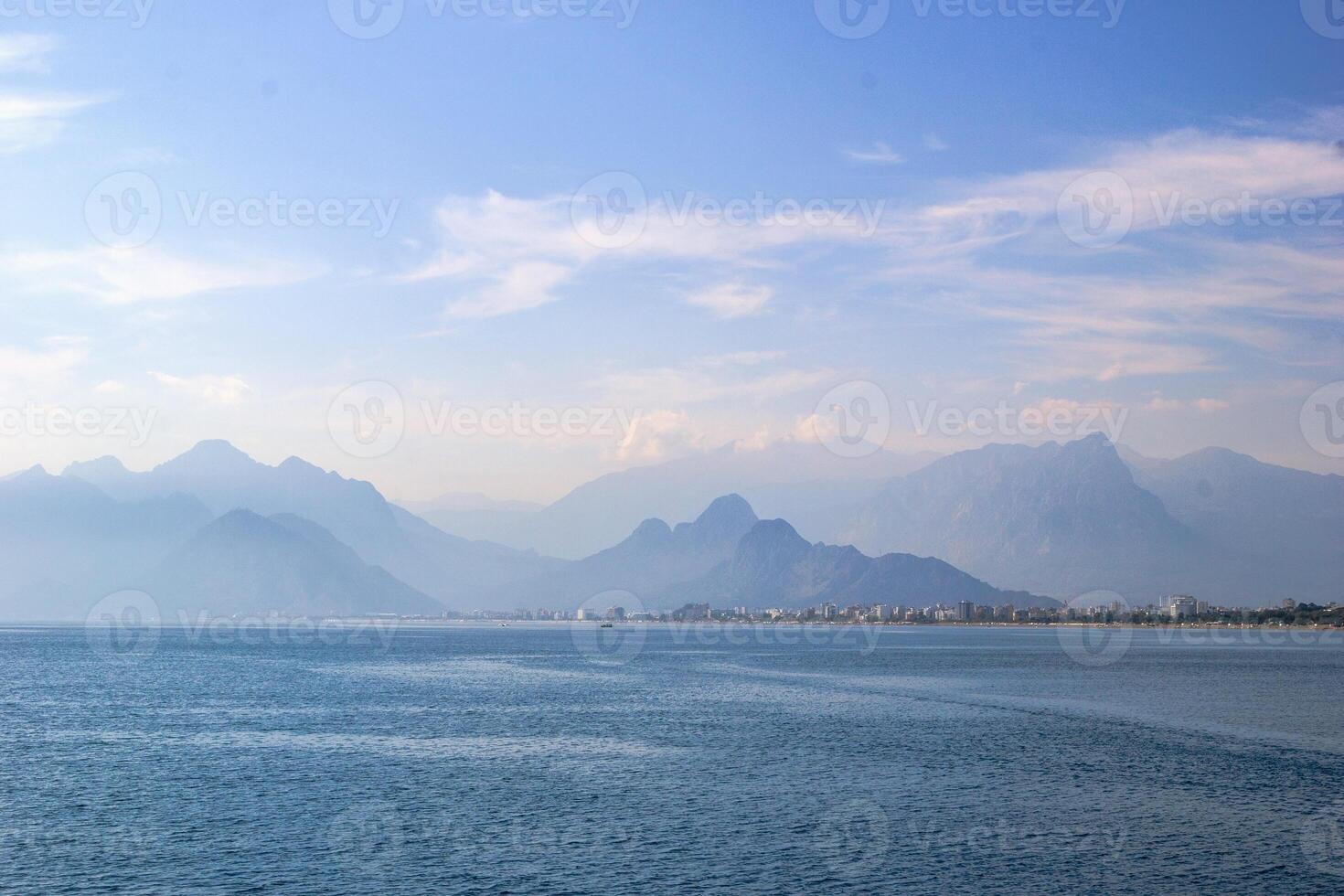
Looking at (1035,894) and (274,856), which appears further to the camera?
(274,856)

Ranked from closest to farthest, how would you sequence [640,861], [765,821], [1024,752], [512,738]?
[640,861], [765,821], [1024,752], [512,738]

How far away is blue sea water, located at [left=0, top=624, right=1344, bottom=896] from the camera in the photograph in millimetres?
54406

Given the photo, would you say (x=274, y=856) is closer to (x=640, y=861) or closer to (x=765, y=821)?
(x=640, y=861)

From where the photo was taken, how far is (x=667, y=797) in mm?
72125

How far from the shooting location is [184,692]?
15088 cm

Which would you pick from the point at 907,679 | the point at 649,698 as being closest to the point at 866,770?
the point at 649,698

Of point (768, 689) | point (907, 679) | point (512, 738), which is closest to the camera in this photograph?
point (512, 738)

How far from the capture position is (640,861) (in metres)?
56.5

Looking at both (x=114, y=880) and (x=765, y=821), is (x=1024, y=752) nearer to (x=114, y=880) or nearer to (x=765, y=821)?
(x=765, y=821)

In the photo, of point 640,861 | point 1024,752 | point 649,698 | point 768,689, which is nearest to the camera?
point 640,861

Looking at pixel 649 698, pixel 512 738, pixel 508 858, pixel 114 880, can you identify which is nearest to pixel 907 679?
pixel 649 698

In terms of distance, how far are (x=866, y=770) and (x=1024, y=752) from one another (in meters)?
18.4

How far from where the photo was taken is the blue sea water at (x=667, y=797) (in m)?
54.4

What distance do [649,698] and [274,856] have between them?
87.3 metres
